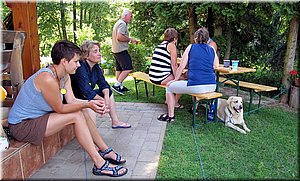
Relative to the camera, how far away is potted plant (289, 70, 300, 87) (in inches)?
169

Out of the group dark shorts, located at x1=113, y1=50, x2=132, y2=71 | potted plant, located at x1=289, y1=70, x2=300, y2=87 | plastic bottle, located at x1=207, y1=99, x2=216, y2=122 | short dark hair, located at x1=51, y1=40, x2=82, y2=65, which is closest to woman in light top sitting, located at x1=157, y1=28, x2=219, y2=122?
plastic bottle, located at x1=207, y1=99, x2=216, y2=122

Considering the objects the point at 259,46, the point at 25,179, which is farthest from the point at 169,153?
the point at 259,46

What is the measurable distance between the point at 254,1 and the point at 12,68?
3860mm

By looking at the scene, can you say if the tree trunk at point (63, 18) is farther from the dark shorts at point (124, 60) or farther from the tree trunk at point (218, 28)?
the tree trunk at point (218, 28)

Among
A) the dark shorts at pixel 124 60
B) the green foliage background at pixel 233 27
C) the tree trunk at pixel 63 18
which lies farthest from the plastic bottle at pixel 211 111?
the tree trunk at pixel 63 18

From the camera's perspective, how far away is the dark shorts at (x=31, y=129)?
2.01m

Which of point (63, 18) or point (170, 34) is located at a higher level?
point (63, 18)

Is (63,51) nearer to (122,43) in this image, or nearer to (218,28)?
(122,43)

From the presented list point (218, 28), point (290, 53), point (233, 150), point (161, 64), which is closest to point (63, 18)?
point (218, 28)

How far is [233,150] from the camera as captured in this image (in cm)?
272

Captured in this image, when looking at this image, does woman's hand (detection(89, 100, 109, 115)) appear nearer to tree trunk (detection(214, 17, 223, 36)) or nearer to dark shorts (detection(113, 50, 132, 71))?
dark shorts (detection(113, 50, 132, 71))

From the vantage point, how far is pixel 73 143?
2.77 meters

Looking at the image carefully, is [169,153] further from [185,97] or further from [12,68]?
[185,97]

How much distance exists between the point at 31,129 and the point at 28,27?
1.34 meters
